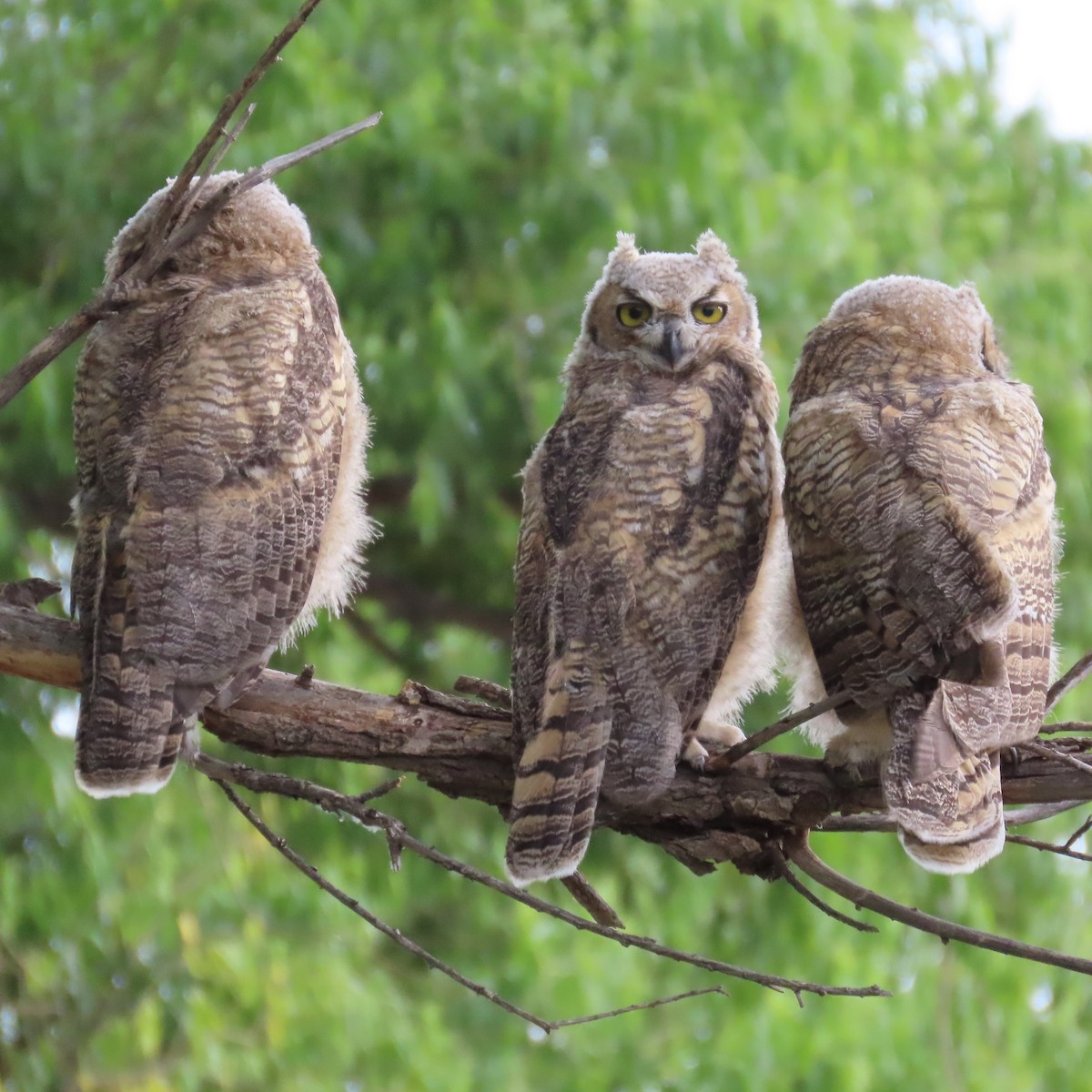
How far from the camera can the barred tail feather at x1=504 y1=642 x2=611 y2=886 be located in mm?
2309

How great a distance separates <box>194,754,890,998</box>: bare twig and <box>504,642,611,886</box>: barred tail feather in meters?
0.06

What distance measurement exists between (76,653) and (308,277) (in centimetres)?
90

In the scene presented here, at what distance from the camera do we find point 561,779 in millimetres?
2350

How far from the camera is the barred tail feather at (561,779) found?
2309mm

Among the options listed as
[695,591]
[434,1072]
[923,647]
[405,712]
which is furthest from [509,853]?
[434,1072]

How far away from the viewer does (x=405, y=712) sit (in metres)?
2.59

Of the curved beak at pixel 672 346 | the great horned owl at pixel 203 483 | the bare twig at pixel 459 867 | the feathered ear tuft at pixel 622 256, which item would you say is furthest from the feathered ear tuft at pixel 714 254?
the bare twig at pixel 459 867

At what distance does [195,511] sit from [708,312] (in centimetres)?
109

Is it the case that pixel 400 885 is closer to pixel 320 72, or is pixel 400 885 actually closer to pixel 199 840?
pixel 199 840

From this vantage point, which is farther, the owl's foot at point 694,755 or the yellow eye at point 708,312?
the yellow eye at point 708,312

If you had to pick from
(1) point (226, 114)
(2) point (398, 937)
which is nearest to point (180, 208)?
(1) point (226, 114)

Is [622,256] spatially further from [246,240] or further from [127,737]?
[127,737]

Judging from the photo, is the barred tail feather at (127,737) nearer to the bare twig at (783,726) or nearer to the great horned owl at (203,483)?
the great horned owl at (203,483)

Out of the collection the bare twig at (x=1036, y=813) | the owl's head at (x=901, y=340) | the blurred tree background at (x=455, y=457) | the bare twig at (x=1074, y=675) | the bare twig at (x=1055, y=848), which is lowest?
the blurred tree background at (x=455, y=457)
